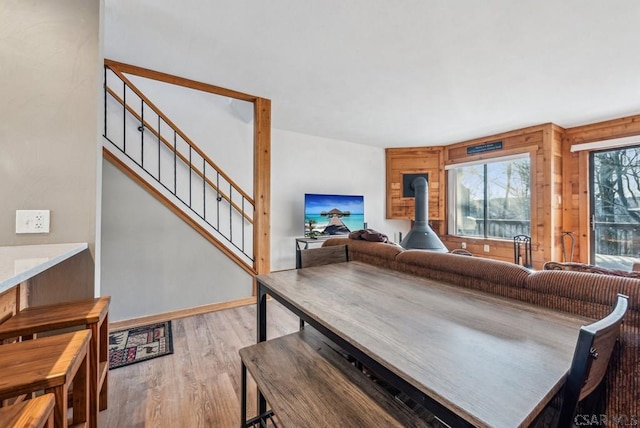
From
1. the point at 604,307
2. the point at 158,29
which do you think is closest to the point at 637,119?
the point at 604,307

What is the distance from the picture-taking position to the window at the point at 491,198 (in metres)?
4.50

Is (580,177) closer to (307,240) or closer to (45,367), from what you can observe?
(307,240)

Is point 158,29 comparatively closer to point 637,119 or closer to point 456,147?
point 456,147

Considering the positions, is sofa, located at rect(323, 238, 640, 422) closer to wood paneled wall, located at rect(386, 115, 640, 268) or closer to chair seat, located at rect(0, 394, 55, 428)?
chair seat, located at rect(0, 394, 55, 428)

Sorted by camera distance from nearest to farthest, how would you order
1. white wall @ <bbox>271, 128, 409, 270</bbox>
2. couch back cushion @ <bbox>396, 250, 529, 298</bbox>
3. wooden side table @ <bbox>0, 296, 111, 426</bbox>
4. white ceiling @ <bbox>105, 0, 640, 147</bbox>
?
1. wooden side table @ <bbox>0, 296, 111, 426</bbox>
2. couch back cushion @ <bbox>396, 250, 529, 298</bbox>
3. white ceiling @ <bbox>105, 0, 640, 147</bbox>
4. white wall @ <bbox>271, 128, 409, 270</bbox>

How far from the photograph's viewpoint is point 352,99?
3271 mm

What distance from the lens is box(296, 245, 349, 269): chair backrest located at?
6.46 ft

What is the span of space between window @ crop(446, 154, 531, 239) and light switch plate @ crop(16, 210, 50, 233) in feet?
18.4

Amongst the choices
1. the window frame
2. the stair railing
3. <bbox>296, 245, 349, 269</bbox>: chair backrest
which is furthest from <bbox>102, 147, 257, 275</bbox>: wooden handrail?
the window frame

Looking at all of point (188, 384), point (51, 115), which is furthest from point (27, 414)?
point (51, 115)

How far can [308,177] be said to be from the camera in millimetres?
4727

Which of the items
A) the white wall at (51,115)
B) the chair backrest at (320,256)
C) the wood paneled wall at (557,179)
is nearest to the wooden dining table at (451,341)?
the chair backrest at (320,256)

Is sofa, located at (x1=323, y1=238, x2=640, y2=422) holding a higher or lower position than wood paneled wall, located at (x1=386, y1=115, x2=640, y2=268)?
lower

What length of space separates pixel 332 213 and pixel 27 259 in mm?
3897
